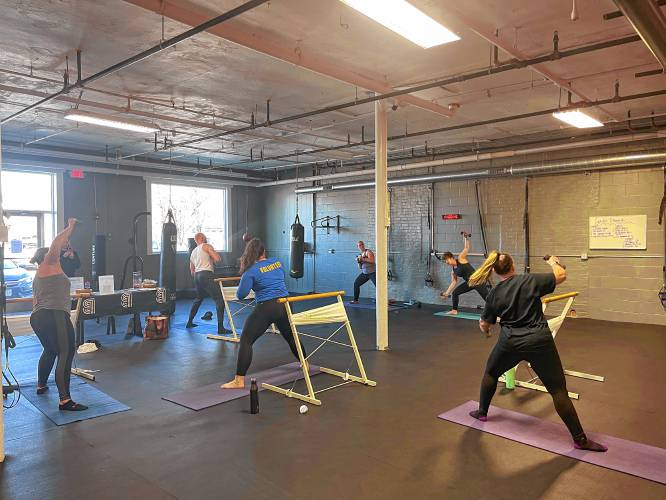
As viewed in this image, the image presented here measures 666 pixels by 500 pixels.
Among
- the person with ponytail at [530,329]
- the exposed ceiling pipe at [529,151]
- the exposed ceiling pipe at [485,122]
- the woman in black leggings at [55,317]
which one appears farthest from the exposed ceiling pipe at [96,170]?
the person with ponytail at [530,329]

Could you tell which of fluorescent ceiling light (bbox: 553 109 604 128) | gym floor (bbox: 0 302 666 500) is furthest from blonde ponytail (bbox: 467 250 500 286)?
fluorescent ceiling light (bbox: 553 109 604 128)

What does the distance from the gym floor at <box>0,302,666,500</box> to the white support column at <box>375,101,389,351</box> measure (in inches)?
25.7

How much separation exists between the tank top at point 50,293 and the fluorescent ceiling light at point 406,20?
341 cm

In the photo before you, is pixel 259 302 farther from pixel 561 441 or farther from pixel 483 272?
pixel 561 441

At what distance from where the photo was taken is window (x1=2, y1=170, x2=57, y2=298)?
32.9 feet

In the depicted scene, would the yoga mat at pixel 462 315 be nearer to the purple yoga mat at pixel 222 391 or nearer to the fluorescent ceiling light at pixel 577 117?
the fluorescent ceiling light at pixel 577 117

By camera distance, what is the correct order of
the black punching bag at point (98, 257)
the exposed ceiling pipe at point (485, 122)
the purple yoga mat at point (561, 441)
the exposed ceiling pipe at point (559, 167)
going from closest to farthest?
the purple yoga mat at point (561, 441) < the exposed ceiling pipe at point (485, 122) < the exposed ceiling pipe at point (559, 167) < the black punching bag at point (98, 257)

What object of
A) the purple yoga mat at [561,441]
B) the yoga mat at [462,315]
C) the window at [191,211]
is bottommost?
the yoga mat at [462,315]

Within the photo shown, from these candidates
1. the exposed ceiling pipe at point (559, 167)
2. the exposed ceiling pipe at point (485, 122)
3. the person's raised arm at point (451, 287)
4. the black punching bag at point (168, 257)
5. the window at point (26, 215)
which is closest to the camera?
the exposed ceiling pipe at point (485, 122)

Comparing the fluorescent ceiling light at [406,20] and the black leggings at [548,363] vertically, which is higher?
the fluorescent ceiling light at [406,20]

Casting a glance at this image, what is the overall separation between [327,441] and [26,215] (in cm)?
952

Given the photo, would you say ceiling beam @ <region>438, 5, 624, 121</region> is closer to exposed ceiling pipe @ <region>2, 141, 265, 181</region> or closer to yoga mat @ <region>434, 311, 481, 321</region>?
yoga mat @ <region>434, 311, 481, 321</region>

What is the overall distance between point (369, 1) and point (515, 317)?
2.50 meters

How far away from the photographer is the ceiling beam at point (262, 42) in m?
4.07
